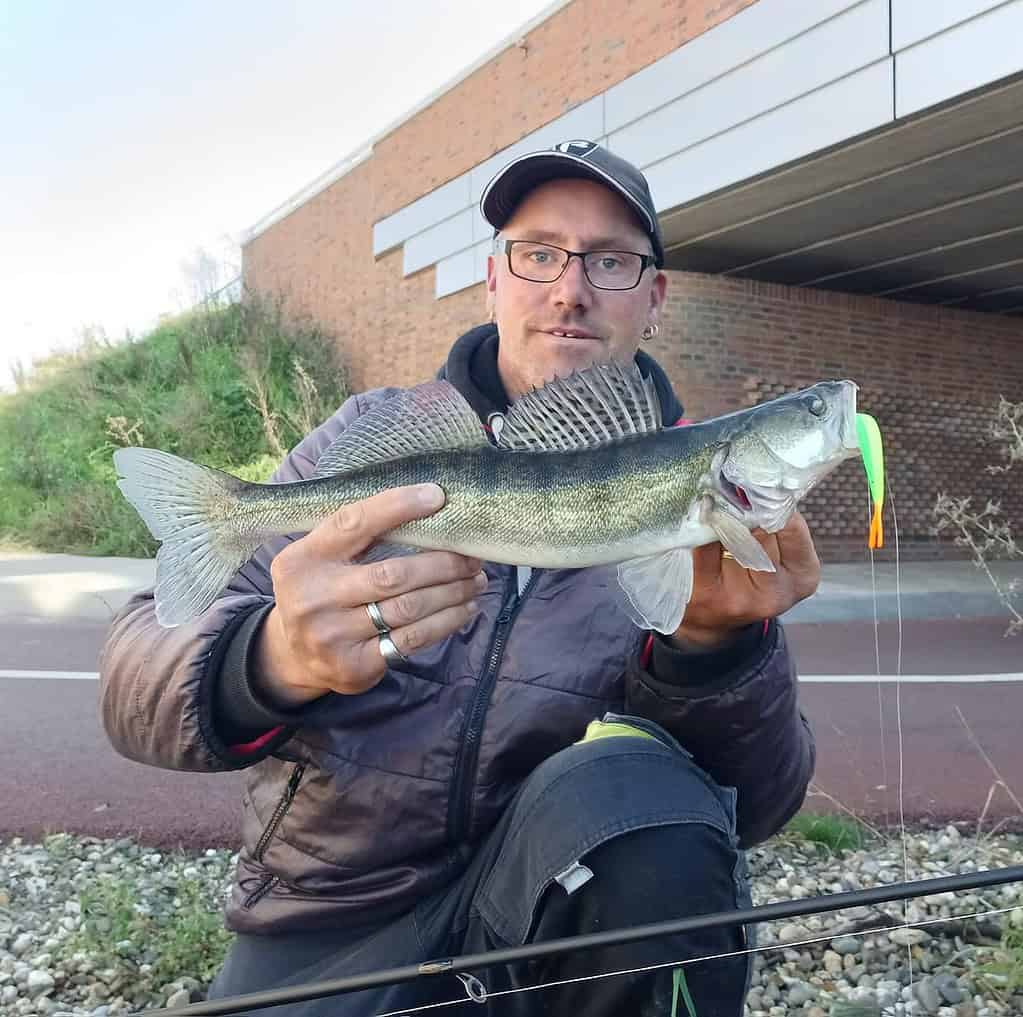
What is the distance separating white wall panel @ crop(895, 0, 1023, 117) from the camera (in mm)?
6508

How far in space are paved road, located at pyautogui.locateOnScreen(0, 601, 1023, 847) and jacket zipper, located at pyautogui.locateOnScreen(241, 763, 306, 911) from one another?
1.72 meters

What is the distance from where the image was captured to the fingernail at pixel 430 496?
1.56 meters

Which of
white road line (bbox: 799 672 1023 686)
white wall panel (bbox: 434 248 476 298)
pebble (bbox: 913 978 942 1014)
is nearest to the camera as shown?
pebble (bbox: 913 978 942 1014)

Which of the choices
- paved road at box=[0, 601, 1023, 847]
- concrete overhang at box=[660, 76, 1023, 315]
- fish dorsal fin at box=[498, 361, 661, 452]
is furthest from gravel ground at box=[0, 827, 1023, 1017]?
concrete overhang at box=[660, 76, 1023, 315]

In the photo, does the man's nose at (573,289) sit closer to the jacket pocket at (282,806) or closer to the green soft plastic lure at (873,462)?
the green soft plastic lure at (873,462)

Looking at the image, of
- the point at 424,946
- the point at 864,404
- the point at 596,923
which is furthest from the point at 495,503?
the point at 864,404

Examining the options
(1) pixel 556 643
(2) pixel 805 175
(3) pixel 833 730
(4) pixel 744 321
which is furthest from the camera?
(4) pixel 744 321

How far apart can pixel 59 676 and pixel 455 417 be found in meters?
5.39

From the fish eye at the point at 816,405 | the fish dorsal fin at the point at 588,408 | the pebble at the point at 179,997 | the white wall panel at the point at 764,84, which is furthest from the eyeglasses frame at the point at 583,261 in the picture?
the white wall panel at the point at 764,84

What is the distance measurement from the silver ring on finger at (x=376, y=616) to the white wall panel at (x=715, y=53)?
7587 mm

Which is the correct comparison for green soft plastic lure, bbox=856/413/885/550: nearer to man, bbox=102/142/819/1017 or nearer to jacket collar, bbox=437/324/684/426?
man, bbox=102/142/819/1017

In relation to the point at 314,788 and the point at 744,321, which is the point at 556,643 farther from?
the point at 744,321

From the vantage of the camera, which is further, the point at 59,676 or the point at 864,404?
the point at 864,404

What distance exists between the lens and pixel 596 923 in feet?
5.42
